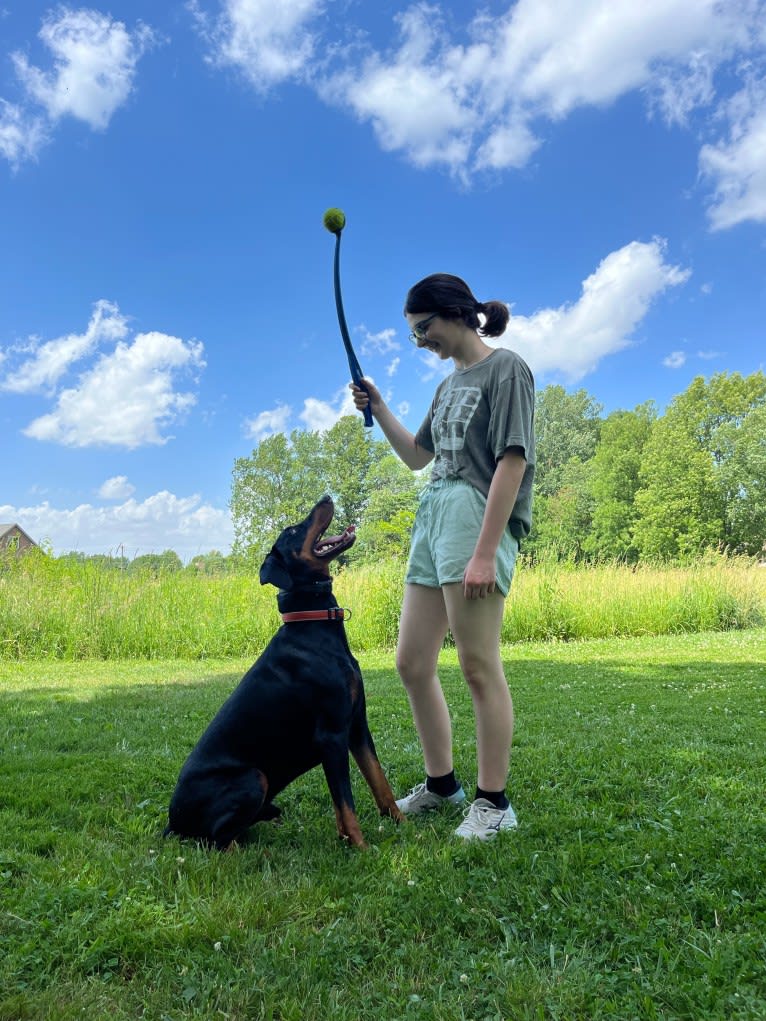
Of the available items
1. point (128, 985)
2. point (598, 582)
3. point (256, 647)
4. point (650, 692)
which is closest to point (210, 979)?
point (128, 985)

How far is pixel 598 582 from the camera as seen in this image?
13430 mm

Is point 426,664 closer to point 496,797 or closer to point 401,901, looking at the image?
point 496,797

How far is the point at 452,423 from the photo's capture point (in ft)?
9.34

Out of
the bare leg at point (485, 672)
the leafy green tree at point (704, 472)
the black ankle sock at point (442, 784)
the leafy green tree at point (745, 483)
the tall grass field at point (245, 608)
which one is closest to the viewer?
the bare leg at point (485, 672)

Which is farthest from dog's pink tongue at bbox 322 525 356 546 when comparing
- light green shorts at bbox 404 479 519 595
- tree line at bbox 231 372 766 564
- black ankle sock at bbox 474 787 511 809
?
tree line at bbox 231 372 766 564

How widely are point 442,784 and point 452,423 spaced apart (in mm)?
1586

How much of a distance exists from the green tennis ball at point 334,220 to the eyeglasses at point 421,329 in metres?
0.61

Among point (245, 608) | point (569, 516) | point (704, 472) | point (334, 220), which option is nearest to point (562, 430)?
point (569, 516)

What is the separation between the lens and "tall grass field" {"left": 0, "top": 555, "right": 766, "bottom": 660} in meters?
10.4

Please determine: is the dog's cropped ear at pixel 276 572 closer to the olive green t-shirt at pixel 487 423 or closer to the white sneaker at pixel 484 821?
the olive green t-shirt at pixel 487 423

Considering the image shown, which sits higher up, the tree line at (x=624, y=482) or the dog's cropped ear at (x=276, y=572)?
the tree line at (x=624, y=482)

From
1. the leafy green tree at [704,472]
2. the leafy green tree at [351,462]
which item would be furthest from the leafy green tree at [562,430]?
the leafy green tree at [351,462]

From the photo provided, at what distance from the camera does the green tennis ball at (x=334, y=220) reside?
122 inches

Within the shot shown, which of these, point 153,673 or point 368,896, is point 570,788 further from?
point 153,673
